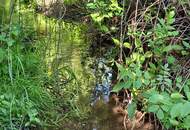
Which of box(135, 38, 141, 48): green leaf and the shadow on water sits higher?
box(135, 38, 141, 48): green leaf

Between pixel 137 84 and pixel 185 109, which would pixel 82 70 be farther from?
pixel 185 109

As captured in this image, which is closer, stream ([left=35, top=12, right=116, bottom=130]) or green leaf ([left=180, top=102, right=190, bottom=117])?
green leaf ([left=180, top=102, right=190, bottom=117])

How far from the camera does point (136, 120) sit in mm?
3328

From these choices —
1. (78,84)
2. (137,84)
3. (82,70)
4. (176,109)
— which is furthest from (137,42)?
→ (176,109)

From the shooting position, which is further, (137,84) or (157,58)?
(157,58)

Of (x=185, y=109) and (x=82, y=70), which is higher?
(x=185, y=109)

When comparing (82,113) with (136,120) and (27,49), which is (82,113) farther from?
(27,49)

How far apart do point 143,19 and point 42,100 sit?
111 centimetres

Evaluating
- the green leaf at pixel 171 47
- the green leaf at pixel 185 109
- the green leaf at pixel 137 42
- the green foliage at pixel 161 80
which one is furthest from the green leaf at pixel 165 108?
the green leaf at pixel 137 42

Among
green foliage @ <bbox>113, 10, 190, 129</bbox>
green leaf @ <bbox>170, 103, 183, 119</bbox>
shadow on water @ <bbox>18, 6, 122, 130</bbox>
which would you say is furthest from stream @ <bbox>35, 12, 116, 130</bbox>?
green leaf @ <bbox>170, 103, 183, 119</bbox>

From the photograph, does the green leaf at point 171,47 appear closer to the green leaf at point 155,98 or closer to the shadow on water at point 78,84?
the shadow on water at point 78,84

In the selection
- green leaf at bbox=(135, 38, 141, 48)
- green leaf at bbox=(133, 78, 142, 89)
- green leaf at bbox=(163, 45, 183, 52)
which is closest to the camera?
green leaf at bbox=(133, 78, 142, 89)

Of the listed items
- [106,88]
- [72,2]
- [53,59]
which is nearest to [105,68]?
[106,88]

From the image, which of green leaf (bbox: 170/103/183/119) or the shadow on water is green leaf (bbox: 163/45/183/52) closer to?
the shadow on water
